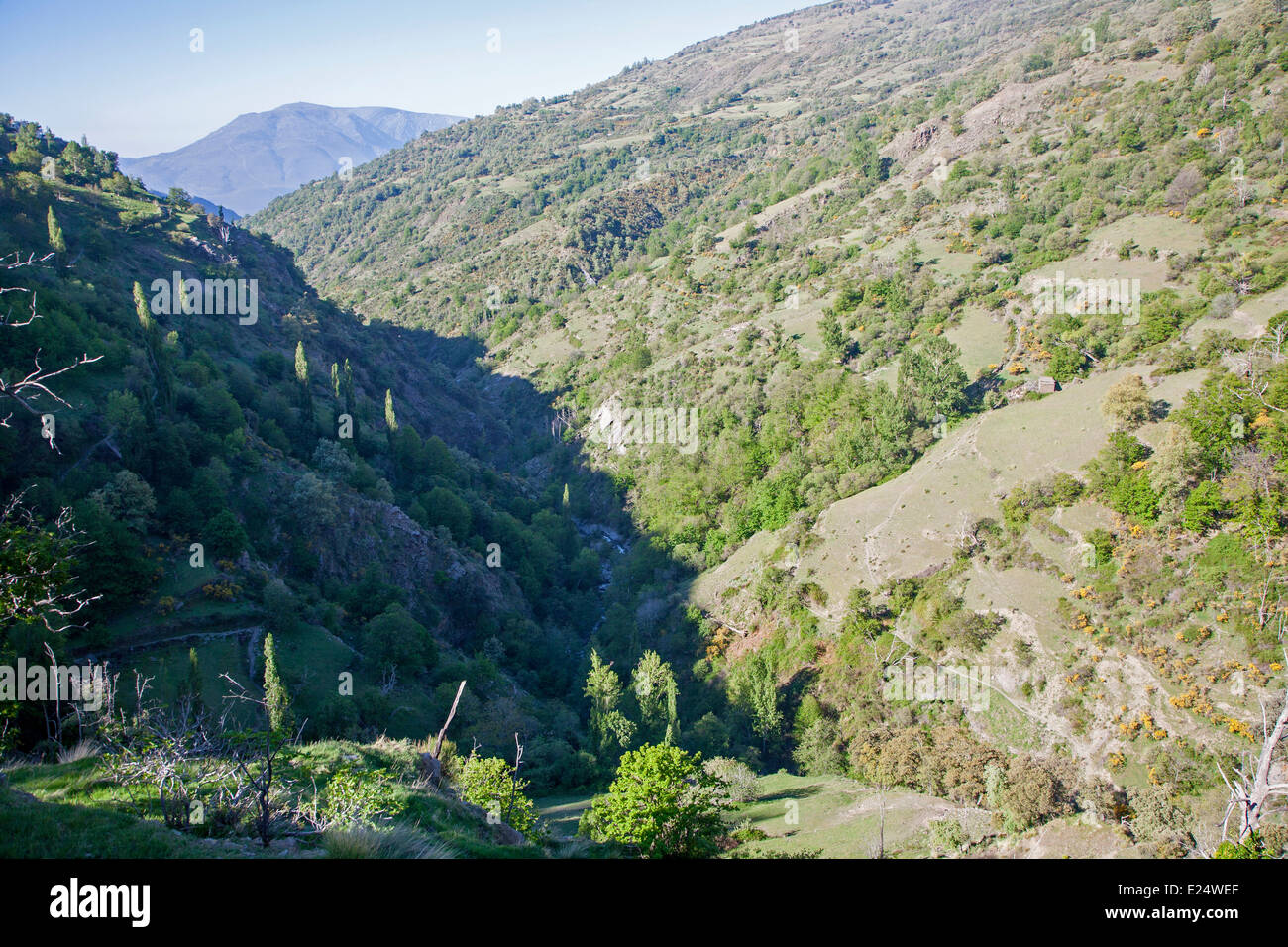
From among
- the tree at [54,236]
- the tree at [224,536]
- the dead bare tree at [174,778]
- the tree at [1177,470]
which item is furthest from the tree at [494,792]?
the tree at [54,236]

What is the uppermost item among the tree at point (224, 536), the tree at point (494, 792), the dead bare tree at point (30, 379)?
the dead bare tree at point (30, 379)

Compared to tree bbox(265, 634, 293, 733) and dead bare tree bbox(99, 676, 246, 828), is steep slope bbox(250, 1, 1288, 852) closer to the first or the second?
tree bbox(265, 634, 293, 733)

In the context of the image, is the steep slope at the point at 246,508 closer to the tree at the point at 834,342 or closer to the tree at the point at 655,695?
the tree at the point at 655,695

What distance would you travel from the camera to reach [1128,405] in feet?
126

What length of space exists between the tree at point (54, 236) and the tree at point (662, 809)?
55.4 meters

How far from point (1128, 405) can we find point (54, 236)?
72.3 m

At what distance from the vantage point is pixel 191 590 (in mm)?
33406

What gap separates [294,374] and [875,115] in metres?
114

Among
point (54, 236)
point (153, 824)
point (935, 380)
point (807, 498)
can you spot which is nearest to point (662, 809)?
point (153, 824)

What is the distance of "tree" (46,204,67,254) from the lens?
1809 inches

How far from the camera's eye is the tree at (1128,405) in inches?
1510

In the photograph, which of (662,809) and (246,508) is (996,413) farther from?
(246,508)

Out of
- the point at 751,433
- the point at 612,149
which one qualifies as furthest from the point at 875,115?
the point at 751,433
